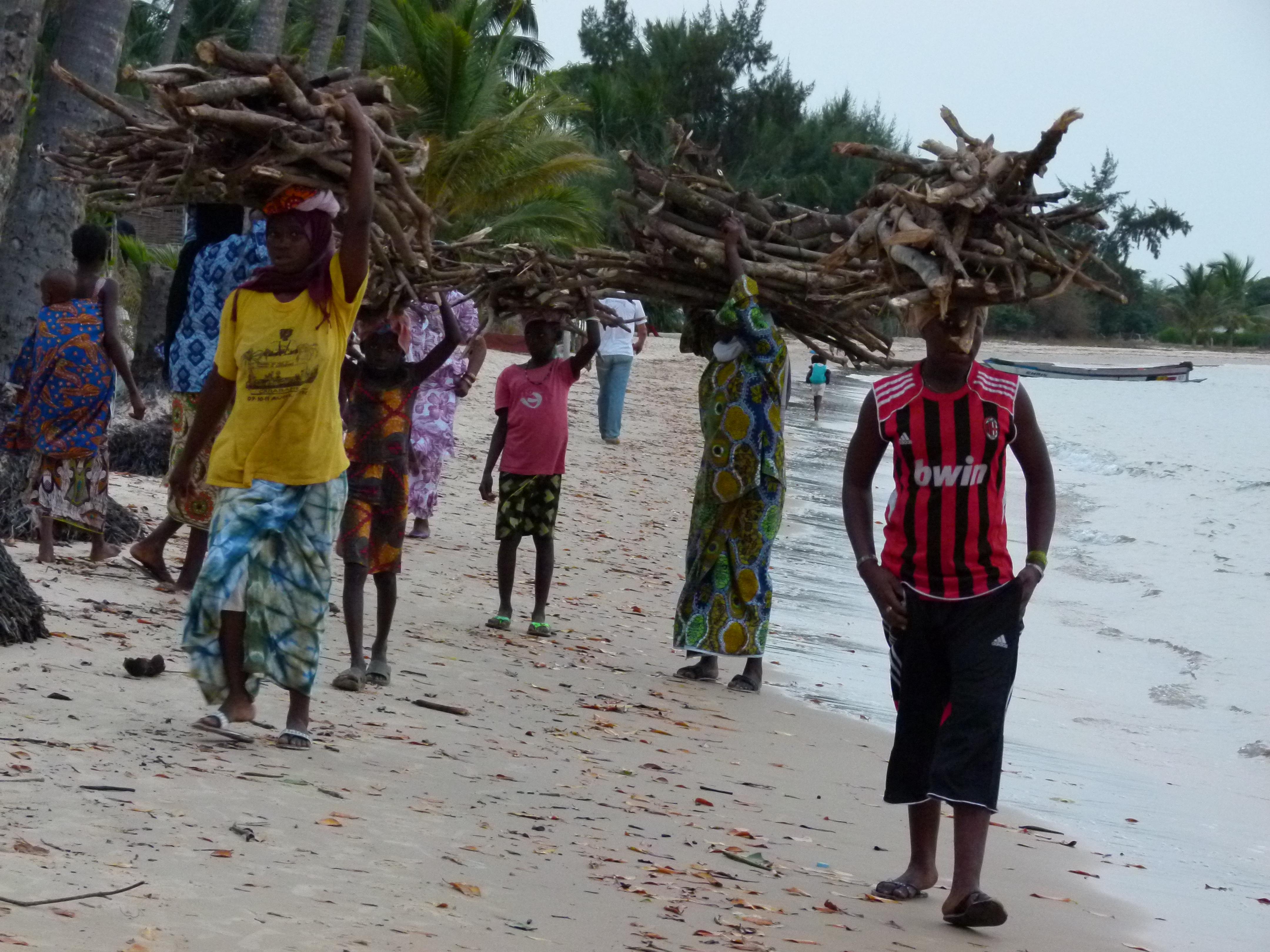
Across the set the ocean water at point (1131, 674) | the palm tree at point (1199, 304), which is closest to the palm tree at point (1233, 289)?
the palm tree at point (1199, 304)

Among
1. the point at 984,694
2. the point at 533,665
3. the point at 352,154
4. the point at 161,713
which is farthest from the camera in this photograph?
the point at 533,665

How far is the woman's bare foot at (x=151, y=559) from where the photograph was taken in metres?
7.32

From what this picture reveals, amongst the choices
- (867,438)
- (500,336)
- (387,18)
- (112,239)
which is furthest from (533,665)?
(500,336)

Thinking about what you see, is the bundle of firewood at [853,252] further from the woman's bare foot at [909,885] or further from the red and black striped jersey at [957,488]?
the woman's bare foot at [909,885]

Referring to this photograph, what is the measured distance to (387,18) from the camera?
25438 millimetres

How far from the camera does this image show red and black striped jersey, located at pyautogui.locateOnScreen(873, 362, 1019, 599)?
4.55 metres

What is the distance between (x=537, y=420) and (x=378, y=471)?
194 cm

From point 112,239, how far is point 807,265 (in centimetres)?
572

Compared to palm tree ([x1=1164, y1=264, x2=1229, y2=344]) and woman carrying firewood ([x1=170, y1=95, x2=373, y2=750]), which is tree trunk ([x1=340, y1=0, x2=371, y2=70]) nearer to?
woman carrying firewood ([x1=170, y1=95, x2=373, y2=750])

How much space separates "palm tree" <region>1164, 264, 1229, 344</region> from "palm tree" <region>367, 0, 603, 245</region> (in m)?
69.0

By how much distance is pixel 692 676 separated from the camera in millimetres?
7844

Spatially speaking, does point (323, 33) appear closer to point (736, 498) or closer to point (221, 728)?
point (736, 498)

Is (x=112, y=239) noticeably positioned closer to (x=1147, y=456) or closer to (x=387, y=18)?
(x=387, y=18)

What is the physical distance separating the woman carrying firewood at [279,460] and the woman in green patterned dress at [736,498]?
2.87 meters
